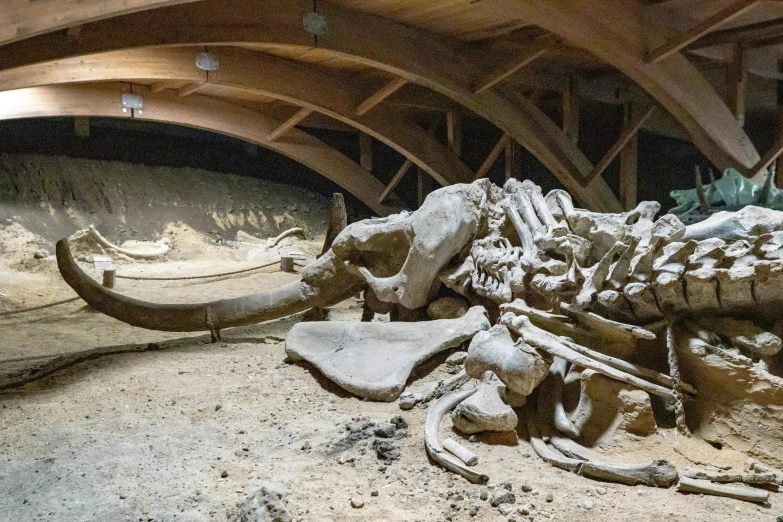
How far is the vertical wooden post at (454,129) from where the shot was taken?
8648 millimetres

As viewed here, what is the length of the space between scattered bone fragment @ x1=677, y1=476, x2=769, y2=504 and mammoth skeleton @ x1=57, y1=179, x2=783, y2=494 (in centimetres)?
7

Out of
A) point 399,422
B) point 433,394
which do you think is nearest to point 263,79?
point 433,394

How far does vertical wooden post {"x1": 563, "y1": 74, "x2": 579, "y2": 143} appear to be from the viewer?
7340mm

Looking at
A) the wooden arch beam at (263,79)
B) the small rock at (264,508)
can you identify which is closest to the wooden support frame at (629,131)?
the wooden arch beam at (263,79)

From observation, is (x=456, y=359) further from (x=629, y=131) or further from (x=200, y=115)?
(x=200, y=115)

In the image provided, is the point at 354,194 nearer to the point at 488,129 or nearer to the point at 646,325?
the point at 488,129

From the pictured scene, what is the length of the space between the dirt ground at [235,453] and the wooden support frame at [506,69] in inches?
143

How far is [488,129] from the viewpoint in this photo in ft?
32.2

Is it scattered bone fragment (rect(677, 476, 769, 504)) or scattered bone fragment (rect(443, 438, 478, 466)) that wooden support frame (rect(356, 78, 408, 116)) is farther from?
scattered bone fragment (rect(677, 476, 769, 504))

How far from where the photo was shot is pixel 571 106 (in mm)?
7340

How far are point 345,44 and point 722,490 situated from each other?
501cm

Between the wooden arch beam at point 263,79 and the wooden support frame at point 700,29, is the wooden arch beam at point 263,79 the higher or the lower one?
the lower one

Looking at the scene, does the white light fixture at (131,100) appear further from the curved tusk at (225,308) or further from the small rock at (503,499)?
the small rock at (503,499)

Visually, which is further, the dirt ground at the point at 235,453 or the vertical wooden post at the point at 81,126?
the vertical wooden post at the point at 81,126
